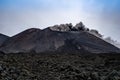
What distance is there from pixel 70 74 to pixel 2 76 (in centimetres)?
314

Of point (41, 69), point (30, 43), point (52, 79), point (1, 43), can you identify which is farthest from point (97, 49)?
point (52, 79)

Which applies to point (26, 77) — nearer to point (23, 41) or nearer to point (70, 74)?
point (70, 74)

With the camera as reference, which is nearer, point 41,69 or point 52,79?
point 52,79

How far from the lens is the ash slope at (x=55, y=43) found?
35000 millimetres

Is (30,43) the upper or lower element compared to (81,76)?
upper

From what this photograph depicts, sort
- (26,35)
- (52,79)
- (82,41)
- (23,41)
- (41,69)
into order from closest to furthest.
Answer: (52,79) < (41,69) < (82,41) < (23,41) < (26,35)

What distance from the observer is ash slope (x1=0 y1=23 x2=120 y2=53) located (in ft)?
115

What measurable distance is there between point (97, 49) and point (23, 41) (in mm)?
11780

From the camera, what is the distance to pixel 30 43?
38781 mm

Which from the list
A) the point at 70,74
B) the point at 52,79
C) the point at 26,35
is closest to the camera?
the point at 52,79

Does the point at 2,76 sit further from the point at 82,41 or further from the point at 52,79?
the point at 82,41

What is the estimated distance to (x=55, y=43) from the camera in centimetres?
3775

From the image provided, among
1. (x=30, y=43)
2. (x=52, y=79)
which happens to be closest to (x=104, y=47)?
(x=30, y=43)

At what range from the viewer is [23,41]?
40.0 meters
